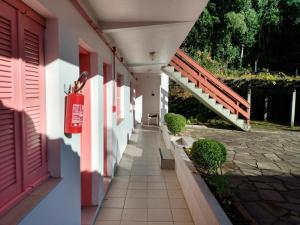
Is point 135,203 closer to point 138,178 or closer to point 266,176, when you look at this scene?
point 138,178

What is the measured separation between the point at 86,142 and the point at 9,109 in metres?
2.27

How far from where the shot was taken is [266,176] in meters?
5.34

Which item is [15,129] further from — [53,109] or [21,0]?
[21,0]

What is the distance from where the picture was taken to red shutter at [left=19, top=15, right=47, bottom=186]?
1.89 m

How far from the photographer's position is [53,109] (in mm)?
2264

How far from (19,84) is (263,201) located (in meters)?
3.71

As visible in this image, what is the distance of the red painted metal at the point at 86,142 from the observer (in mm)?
3795

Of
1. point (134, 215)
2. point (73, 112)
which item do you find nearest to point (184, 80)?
point (134, 215)

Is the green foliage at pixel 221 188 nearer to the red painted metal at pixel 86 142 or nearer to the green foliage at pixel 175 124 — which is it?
the red painted metal at pixel 86 142

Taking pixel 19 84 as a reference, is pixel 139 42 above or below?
above

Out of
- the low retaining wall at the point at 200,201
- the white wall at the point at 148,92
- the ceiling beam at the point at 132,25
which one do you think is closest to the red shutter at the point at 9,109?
the low retaining wall at the point at 200,201

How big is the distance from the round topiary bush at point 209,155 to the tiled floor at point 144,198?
2.48ft

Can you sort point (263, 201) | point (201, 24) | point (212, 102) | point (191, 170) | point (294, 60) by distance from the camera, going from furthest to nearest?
point (201, 24)
point (294, 60)
point (212, 102)
point (191, 170)
point (263, 201)

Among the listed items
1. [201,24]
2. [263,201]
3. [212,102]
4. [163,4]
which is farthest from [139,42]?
[201,24]
